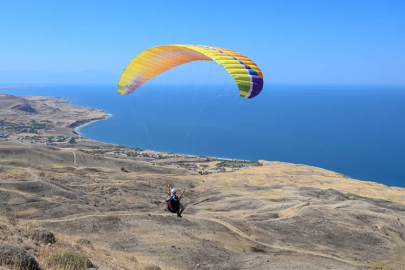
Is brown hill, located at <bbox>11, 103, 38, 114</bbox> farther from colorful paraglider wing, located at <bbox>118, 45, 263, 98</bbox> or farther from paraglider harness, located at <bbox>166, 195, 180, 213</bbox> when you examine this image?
paraglider harness, located at <bbox>166, 195, 180, 213</bbox>

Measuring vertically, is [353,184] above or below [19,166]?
above

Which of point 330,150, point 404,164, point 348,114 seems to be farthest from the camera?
point 348,114

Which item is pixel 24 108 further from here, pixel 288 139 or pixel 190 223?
pixel 190 223

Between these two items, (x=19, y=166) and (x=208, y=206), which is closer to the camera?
(x=208, y=206)

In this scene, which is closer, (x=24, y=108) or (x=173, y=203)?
(x=173, y=203)

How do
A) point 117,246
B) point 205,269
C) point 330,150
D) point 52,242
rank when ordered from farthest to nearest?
point 330,150
point 117,246
point 205,269
point 52,242

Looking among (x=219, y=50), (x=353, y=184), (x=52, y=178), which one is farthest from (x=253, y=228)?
(x=353, y=184)

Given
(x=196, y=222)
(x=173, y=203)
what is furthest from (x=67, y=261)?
(x=196, y=222)

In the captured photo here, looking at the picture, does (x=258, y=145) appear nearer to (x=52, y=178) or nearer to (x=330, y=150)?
(x=330, y=150)
